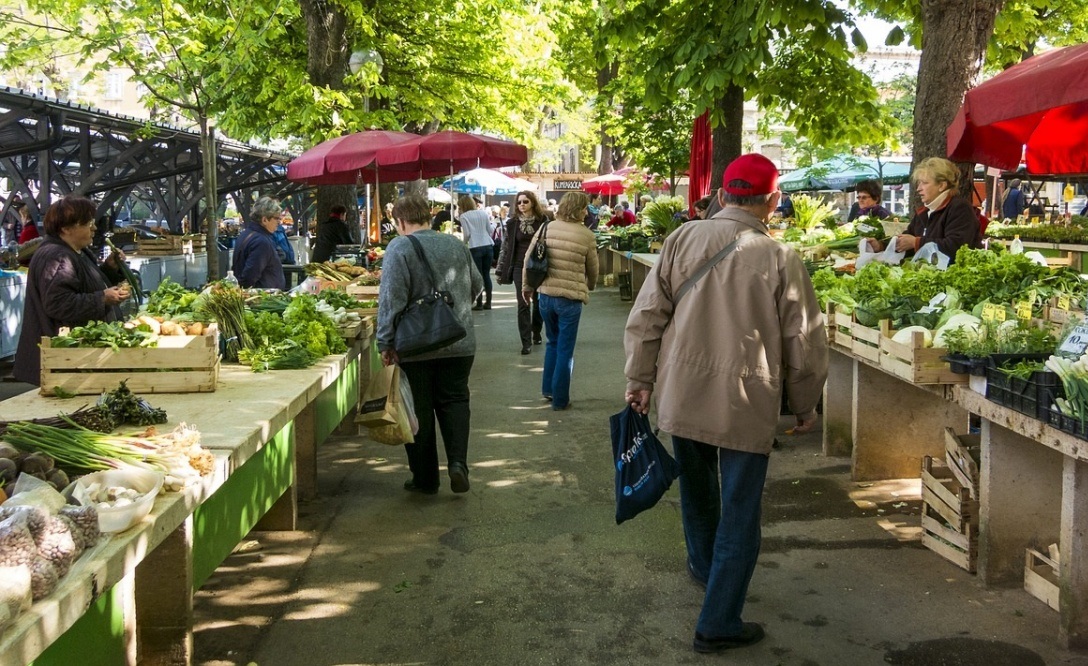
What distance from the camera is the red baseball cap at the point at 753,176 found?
4.19 m

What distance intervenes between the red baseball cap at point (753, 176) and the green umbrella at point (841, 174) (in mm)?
22034

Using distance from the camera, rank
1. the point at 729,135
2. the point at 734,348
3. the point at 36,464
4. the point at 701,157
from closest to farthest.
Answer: the point at 36,464, the point at 734,348, the point at 701,157, the point at 729,135

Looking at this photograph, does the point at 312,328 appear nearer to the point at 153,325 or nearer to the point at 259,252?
the point at 153,325

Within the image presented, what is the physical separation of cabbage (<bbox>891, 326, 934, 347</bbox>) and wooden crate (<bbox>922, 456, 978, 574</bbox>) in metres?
0.67

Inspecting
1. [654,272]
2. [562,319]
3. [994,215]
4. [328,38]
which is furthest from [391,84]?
[654,272]

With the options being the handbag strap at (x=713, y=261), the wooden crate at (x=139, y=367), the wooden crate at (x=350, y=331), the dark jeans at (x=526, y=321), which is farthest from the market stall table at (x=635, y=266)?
the handbag strap at (x=713, y=261)

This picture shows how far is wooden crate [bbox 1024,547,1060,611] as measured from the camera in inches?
177

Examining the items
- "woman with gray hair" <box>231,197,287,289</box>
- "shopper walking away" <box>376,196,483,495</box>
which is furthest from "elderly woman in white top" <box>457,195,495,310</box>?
"shopper walking away" <box>376,196,483,495</box>

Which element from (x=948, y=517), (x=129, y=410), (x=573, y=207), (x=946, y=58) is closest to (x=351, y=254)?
(x=573, y=207)

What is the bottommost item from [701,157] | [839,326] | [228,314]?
[839,326]

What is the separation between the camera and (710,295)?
4.06 metres

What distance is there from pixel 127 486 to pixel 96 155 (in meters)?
21.7

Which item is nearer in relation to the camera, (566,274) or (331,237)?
(566,274)

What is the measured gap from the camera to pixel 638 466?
14.5ft
